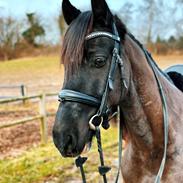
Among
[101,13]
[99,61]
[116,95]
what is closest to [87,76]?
[99,61]

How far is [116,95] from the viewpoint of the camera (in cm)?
186

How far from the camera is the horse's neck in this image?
6.63ft

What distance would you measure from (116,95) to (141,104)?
10.8 inches

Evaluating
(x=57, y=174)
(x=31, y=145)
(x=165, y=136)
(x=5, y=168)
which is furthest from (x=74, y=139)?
(x=31, y=145)

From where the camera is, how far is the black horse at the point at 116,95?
5.71 feet

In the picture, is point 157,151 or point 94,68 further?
point 157,151

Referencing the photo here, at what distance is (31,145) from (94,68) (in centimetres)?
540

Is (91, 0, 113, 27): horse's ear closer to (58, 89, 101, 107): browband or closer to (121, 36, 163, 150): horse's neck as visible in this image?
(121, 36, 163, 150): horse's neck

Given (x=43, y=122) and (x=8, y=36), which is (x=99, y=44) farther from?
(x=8, y=36)

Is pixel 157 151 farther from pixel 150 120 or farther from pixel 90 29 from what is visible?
pixel 90 29

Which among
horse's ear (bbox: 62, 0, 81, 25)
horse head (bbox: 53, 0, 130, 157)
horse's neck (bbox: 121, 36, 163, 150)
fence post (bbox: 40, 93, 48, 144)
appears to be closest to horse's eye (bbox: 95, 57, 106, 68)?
horse head (bbox: 53, 0, 130, 157)

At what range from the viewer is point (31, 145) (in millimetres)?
6918

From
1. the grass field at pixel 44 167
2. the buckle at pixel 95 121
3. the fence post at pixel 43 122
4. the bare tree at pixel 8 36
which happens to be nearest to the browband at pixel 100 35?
the buckle at pixel 95 121

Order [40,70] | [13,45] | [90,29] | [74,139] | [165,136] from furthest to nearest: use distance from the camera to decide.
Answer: [13,45], [40,70], [165,136], [90,29], [74,139]
